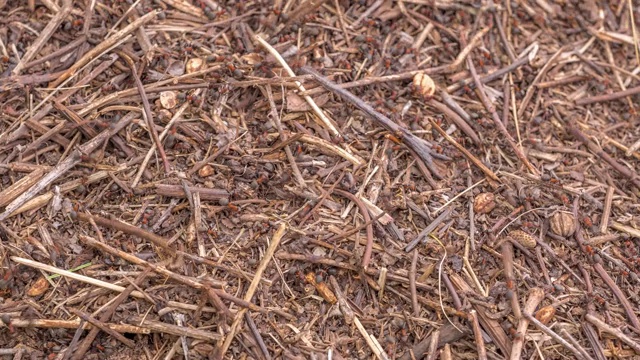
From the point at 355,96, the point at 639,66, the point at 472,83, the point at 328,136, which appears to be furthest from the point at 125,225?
the point at 639,66

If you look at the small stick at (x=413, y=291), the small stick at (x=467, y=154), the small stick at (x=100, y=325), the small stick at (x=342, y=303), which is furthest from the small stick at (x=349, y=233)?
the small stick at (x=100, y=325)

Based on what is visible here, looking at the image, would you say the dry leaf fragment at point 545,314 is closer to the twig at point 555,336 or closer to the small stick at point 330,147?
the twig at point 555,336

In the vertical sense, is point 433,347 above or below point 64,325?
below

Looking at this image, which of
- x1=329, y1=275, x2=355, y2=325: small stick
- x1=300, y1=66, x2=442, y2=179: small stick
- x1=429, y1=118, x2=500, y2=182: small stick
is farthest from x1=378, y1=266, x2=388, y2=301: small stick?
x1=429, y1=118, x2=500, y2=182: small stick

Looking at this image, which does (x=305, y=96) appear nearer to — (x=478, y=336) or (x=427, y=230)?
(x=427, y=230)

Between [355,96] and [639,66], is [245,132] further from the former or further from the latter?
[639,66]

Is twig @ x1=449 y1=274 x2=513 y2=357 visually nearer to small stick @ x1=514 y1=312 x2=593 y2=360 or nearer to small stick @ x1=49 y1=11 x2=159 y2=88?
small stick @ x1=514 y1=312 x2=593 y2=360

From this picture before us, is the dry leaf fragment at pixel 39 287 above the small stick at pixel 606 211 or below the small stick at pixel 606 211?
above

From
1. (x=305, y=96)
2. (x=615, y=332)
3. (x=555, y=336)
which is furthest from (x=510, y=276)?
(x=305, y=96)
